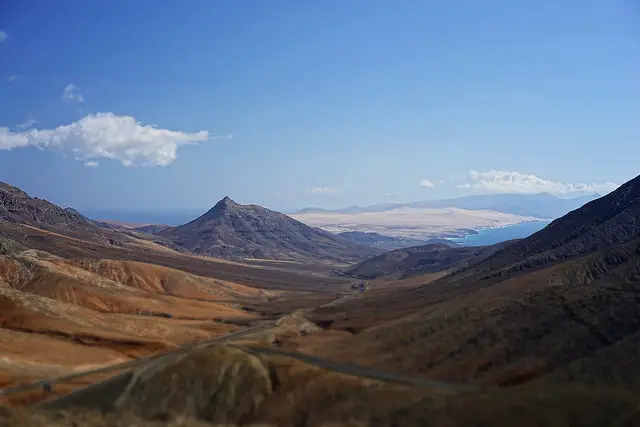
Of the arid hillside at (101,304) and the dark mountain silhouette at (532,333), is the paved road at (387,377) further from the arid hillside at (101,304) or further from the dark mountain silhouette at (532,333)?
the arid hillside at (101,304)

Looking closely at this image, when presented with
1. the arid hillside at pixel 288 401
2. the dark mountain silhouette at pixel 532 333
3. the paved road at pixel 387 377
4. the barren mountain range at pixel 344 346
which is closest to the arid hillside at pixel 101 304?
the barren mountain range at pixel 344 346

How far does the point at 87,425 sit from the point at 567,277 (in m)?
62.1

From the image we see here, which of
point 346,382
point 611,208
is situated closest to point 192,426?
point 346,382

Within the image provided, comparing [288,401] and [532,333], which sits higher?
[532,333]

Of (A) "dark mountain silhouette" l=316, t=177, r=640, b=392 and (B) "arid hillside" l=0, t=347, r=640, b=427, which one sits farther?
(A) "dark mountain silhouette" l=316, t=177, r=640, b=392

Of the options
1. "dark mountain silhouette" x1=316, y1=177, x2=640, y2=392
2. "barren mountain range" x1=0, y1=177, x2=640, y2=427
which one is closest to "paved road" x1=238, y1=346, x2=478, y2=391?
"barren mountain range" x1=0, y1=177, x2=640, y2=427

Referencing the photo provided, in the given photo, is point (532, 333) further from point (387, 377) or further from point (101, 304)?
point (101, 304)

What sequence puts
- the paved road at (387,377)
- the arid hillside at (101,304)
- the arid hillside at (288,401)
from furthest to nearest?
1. the arid hillside at (101,304)
2. the paved road at (387,377)
3. the arid hillside at (288,401)

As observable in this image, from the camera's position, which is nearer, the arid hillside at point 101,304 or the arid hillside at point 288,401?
the arid hillside at point 288,401

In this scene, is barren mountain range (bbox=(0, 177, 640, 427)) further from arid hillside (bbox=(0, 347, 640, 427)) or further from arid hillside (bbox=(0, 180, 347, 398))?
arid hillside (bbox=(0, 180, 347, 398))

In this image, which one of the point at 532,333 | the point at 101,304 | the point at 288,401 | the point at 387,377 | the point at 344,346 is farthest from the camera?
the point at 101,304

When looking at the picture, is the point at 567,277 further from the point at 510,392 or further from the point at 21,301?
the point at 21,301

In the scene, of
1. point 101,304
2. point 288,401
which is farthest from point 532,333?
point 101,304

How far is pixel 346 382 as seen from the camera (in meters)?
29.8
